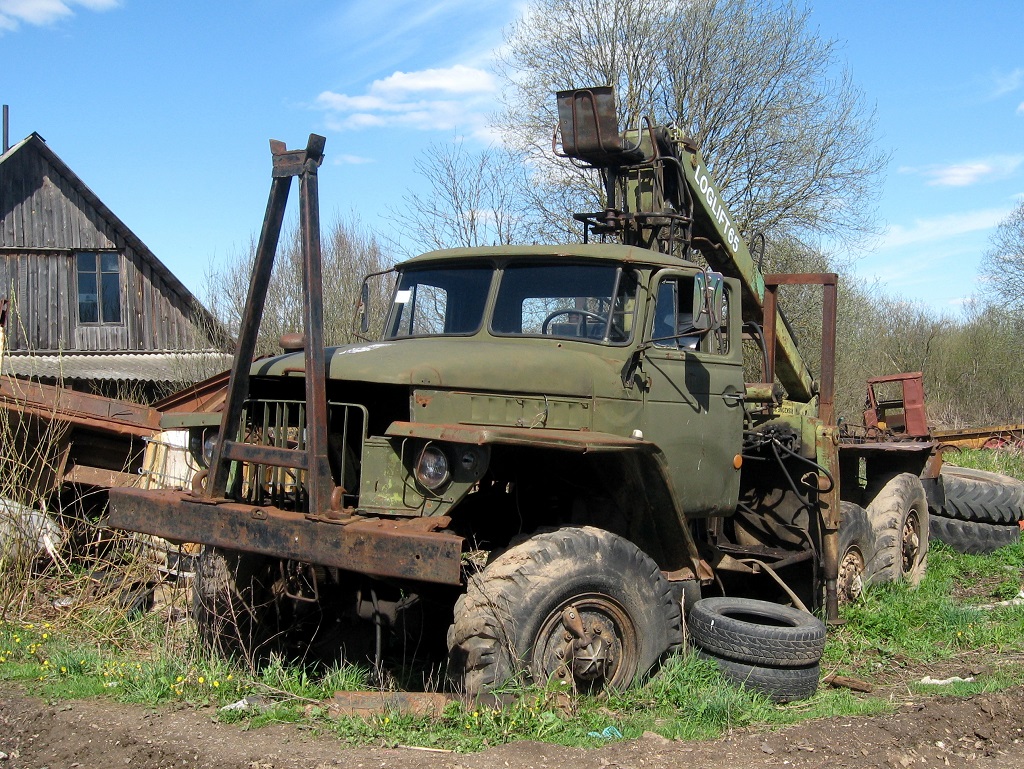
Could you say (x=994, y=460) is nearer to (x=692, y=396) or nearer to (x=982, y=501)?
(x=982, y=501)

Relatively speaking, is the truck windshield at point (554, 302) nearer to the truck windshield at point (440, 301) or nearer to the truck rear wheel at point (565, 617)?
the truck windshield at point (440, 301)

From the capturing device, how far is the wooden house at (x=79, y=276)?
65.5ft

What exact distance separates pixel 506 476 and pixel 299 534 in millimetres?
1236

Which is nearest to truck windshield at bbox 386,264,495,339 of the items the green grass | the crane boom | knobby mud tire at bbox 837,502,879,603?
the crane boom

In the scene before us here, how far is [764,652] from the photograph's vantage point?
17.7ft

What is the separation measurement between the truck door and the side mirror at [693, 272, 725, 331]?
0.14ft

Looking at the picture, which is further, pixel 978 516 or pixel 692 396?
pixel 978 516

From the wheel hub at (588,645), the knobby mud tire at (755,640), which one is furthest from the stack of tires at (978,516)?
the wheel hub at (588,645)

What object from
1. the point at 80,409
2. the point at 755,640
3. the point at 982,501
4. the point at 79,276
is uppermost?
the point at 79,276

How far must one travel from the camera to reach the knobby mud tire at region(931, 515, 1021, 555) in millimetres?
10125

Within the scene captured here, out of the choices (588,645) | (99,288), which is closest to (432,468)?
(588,645)

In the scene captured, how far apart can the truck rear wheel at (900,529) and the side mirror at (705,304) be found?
11.8ft

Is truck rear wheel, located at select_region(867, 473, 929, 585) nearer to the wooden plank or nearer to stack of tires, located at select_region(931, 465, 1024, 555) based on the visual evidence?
stack of tires, located at select_region(931, 465, 1024, 555)

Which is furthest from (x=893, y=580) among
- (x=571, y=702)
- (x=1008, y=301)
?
(x=1008, y=301)
